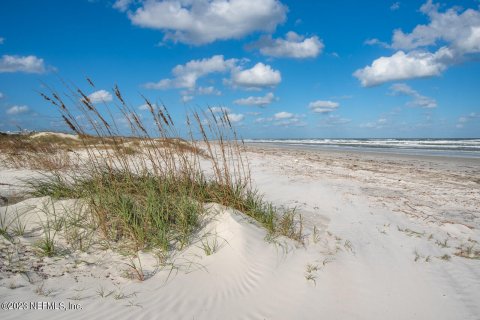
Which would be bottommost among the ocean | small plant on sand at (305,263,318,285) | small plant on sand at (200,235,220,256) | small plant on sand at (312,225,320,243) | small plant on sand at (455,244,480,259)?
small plant on sand at (455,244,480,259)

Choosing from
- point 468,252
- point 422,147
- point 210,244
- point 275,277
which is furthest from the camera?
point 422,147

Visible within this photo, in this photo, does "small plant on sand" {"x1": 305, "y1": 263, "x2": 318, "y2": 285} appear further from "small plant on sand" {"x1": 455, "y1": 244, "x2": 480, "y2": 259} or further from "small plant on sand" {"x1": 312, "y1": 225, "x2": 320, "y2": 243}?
"small plant on sand" {"x1": 455, "y1": 244, "x2": 480, "y2": 259}

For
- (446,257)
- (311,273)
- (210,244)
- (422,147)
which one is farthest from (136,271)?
(422,147)

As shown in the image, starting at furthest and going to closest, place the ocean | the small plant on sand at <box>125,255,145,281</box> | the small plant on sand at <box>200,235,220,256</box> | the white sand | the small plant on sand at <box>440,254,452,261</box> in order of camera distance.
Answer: the ocean, the small plant on sand at <box>440,254,452,261</box>, the small plant on sand at <box>200,235,220,256</box>, the small plant on sand at <box>125,255,145,281</box>, the white sand

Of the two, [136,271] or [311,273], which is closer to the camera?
[136,271]

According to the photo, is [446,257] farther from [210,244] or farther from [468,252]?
[210,244]

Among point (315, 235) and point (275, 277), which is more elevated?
point (315, 235)

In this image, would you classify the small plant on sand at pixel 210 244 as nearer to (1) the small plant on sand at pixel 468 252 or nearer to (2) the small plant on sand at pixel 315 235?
(2) the small plant on sand at pixel 315 235

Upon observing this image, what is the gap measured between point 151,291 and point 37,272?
0.89m

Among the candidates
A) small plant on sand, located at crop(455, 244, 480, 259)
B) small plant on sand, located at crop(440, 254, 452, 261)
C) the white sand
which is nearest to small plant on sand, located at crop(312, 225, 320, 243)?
the white sand

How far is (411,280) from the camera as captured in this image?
261 cm

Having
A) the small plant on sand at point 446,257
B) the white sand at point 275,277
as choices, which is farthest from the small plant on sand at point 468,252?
the small plant on sand at point 446,257

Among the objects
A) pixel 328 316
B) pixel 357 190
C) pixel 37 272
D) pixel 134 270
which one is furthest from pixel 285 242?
pixel 357 190

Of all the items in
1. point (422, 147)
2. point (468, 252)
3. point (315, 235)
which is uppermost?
point (422, 147)
